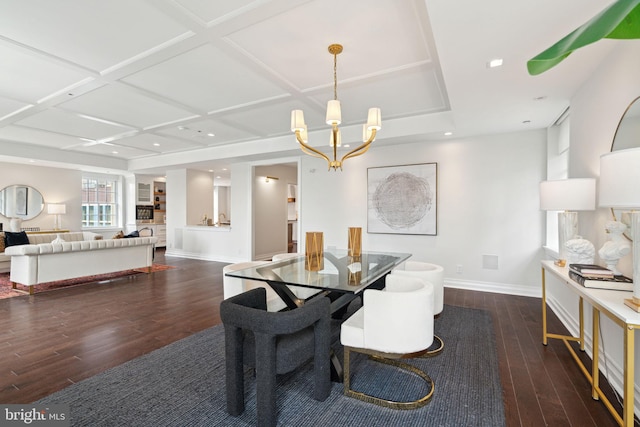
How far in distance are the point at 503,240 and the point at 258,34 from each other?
4.25 metres

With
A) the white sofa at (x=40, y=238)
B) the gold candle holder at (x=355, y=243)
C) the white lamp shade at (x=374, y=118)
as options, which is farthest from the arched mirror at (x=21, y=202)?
the white lamp shade at (x=374, y=118)

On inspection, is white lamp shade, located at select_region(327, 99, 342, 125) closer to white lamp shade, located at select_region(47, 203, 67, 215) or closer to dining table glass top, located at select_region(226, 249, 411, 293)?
dining table glass top, located at select_region(226, 249, 411, 293)

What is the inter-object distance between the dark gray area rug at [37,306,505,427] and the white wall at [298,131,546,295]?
7.47 ft

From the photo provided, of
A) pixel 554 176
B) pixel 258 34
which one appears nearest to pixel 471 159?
pixel 554 176

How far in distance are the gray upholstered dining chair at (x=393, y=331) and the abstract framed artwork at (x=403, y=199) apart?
3164 mm

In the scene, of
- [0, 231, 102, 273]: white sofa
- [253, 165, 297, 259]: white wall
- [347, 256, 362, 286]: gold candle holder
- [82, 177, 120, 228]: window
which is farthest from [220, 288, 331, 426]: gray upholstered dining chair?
[82, 177, 120, 228]: window

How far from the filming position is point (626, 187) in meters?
1.37

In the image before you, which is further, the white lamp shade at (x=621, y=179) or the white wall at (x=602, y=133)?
the white wall at (x=602, y=133)

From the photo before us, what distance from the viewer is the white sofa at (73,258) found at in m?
4.41

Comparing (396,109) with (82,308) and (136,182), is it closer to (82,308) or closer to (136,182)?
(82,308)

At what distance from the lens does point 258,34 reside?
2.48m

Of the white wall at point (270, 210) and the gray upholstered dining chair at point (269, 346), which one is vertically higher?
the white wall at point (270, 210)

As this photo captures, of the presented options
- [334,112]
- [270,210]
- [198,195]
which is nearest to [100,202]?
[198,195]

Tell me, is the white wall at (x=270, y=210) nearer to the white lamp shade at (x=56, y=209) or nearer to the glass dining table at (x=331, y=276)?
the glass dining table at (x=331, y=276)
